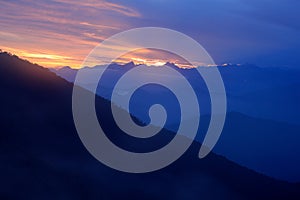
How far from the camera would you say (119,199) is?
1681 inches

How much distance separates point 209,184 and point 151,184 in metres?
11.1

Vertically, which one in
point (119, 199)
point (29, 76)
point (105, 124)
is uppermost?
point (29, 76)

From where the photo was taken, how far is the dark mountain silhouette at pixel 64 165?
39.4 metres

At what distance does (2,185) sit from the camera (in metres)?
33.5

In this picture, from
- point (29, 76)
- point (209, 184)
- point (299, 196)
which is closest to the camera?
point (209, 184)

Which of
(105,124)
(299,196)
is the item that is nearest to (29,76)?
(105,124)

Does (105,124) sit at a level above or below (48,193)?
above

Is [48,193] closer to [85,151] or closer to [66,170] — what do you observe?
[66,170]

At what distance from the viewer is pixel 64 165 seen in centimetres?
4500

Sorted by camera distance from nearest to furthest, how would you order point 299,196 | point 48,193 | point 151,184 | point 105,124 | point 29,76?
point 48,193
point 151,184
point 105,124
point 29,76
point 299,196

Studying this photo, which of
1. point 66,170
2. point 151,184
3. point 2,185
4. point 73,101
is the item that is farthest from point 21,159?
point 73,101

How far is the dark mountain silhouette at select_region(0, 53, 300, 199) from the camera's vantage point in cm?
3938

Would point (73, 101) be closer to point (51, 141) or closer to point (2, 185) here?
point (51, 141)

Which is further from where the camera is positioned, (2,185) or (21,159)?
(21,159)
